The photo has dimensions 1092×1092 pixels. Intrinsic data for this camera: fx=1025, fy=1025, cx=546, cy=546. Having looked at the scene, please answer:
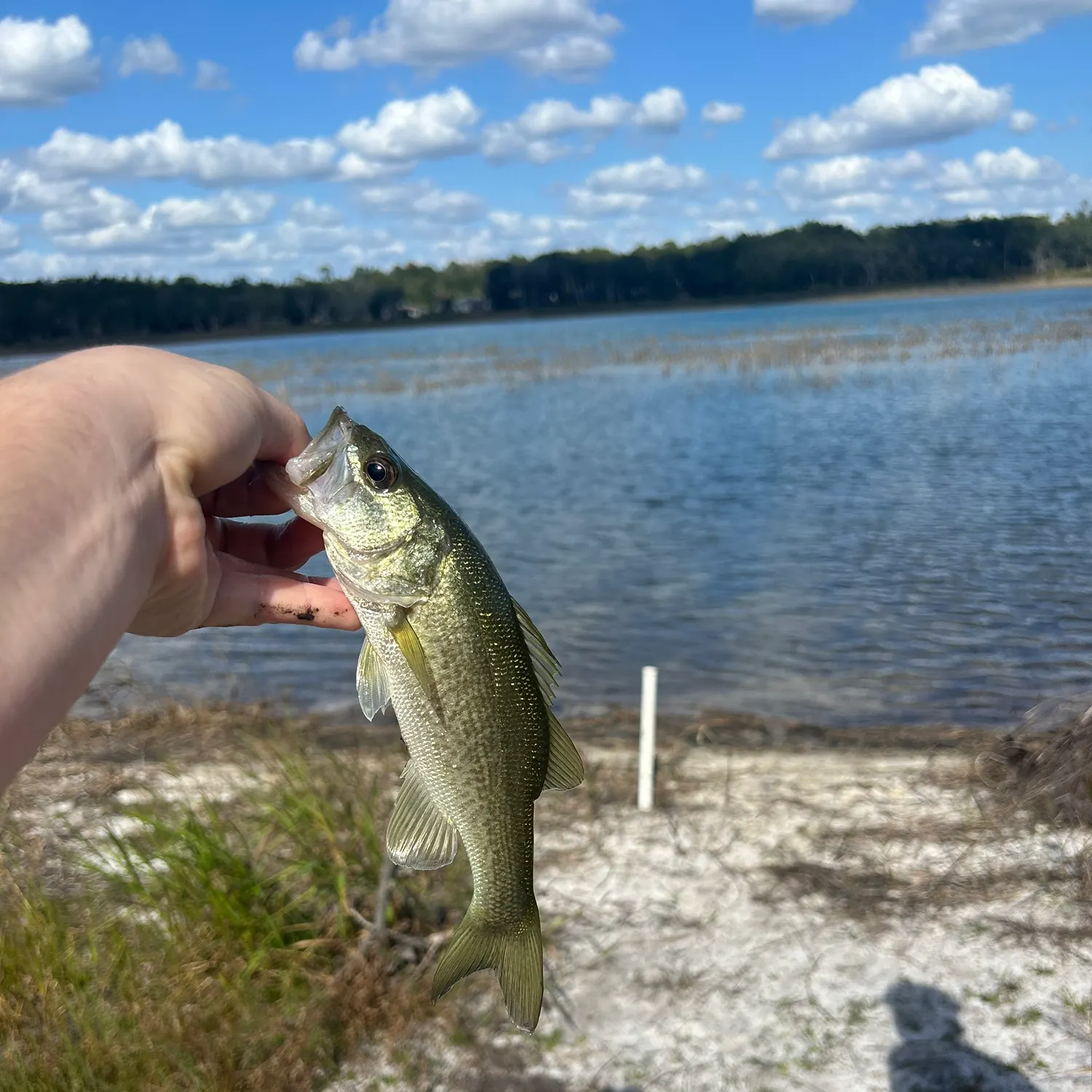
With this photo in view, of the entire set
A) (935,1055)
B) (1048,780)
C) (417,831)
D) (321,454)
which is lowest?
(935,1055)

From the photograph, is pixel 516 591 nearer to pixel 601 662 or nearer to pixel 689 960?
pixel 601 662

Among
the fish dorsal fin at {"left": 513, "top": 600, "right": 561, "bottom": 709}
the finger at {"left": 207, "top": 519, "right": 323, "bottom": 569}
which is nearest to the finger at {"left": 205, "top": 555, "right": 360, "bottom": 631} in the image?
the finger at {"left": 207, "top": 519, "right": 323, "bottom": 569}

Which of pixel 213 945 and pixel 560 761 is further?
pixel 213 945

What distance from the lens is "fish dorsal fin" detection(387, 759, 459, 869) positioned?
2332 millimetres

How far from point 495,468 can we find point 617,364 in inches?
892

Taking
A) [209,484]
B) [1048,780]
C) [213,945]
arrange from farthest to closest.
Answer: [1048,780] < [213,945] < [209,484]

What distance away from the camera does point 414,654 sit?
225cm

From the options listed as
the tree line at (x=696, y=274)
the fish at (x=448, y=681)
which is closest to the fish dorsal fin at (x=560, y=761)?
the fish at (x=448, y=681)

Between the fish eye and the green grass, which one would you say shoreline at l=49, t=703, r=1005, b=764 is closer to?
the green grass

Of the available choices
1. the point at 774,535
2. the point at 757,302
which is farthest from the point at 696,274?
the point at 774,535

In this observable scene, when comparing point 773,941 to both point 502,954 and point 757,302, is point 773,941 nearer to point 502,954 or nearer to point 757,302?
point 502,954

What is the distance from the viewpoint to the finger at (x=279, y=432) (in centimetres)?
246

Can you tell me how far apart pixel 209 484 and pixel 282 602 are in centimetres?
42

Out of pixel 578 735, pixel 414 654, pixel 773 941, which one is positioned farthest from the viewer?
pixel 578 735
